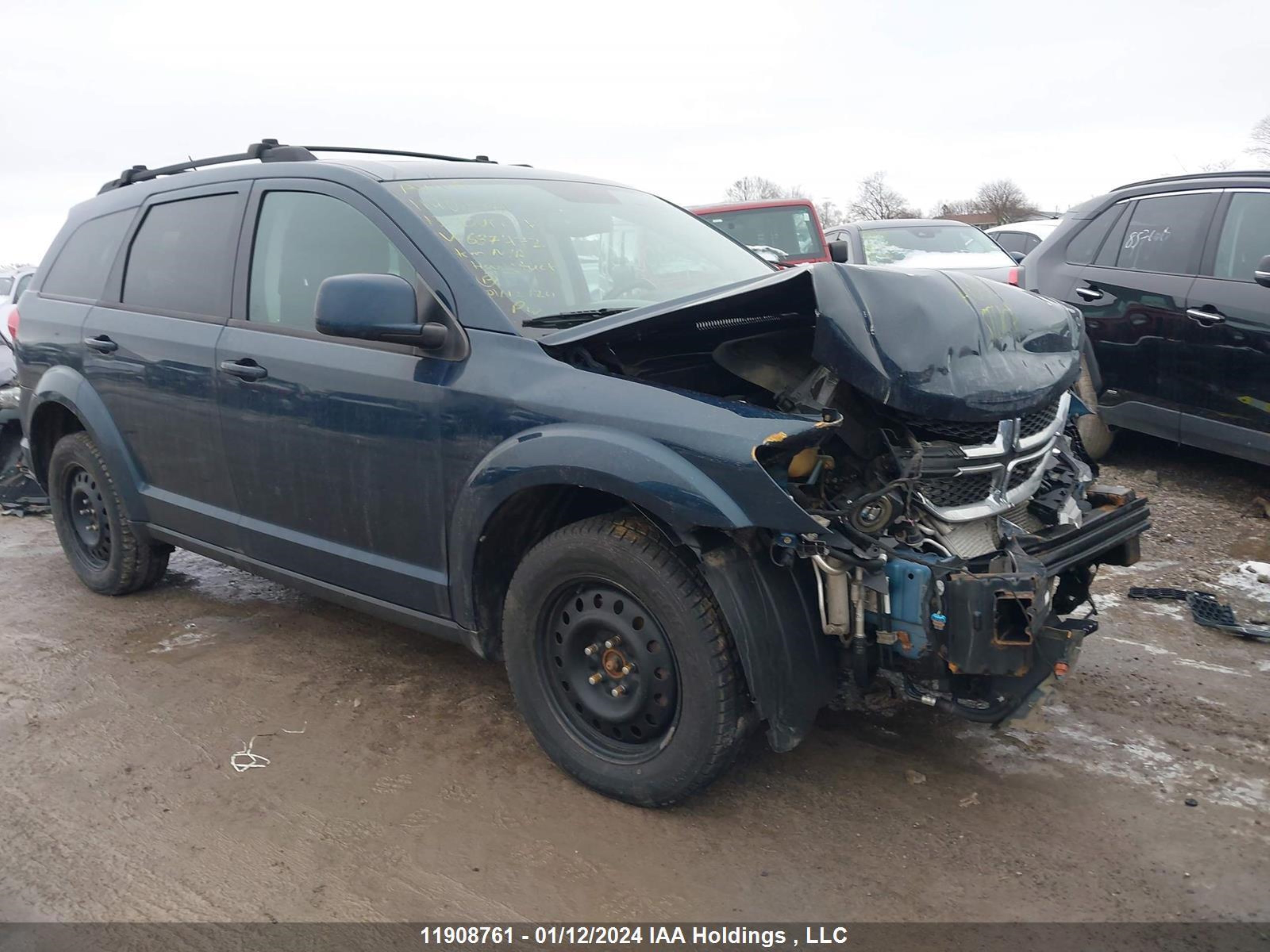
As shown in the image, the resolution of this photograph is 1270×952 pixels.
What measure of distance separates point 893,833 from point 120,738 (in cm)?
268

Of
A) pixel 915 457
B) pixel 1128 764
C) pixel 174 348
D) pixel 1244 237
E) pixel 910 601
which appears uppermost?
pixel 1244 237

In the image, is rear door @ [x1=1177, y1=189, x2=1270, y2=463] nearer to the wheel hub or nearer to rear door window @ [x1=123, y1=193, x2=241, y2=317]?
the wheel hub

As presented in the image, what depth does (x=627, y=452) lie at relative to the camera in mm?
2838

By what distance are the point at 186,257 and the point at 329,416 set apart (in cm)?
129

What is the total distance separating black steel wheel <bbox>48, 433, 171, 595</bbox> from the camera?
193 inches

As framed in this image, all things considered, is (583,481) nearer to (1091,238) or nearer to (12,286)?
(1091,238)

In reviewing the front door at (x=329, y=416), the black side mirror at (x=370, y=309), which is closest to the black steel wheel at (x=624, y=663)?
the front door at (x=329, y=416)

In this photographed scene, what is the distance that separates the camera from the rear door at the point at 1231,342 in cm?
554

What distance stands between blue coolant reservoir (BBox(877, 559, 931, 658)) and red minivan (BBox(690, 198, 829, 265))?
9.03 metres

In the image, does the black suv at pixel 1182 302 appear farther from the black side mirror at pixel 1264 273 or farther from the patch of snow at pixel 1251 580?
the patch of snow at pixel 1251 580

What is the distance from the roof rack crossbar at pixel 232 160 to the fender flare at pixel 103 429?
980 mm

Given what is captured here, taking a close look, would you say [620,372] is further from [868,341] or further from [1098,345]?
[1098,345]

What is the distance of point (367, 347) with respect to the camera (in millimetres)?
3518

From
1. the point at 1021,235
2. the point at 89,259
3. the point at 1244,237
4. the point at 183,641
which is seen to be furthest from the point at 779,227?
the point at 183,641
